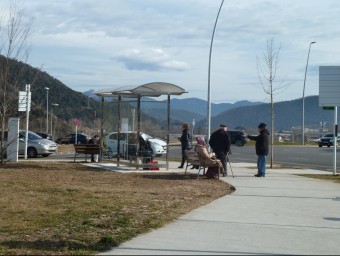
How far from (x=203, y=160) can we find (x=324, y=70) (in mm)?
7312

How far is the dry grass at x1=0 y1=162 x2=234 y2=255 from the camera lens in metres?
7.43

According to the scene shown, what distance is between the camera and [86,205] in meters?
10.7

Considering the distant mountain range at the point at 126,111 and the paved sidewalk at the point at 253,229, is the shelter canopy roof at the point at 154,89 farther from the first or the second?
the paved sidewalk at the point at 253,229

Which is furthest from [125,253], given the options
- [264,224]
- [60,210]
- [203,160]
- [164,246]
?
[203,160]

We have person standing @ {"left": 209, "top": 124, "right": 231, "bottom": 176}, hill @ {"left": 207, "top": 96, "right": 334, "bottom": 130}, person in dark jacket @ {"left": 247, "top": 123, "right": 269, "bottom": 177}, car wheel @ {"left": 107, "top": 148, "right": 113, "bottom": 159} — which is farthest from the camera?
hill @ {"left": 207, "top": 96, "right": 334, "bottom": 130}

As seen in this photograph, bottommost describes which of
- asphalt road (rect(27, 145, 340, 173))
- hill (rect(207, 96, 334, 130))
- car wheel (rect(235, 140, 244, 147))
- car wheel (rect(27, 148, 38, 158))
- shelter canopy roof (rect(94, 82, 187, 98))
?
asphalt road (rect(27, 145, 340, 173))

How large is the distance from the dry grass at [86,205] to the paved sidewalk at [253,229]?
1.36ft

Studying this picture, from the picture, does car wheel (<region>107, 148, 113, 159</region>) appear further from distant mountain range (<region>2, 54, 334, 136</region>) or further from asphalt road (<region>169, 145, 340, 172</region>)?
asphalt road (<region>169, 145, 340, 172</region>)

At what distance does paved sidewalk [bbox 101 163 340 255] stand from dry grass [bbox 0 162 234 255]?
0.41 meters

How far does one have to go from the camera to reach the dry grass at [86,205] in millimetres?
7430

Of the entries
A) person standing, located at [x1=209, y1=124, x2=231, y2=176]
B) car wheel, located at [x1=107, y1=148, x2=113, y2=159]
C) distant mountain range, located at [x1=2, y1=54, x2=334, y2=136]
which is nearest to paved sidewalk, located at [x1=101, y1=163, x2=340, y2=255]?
person standing, located at [x1=209, y1=124, x2=231, y2=176]

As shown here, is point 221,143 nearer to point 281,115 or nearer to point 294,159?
point 294,159

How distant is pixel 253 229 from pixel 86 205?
11.7 feet

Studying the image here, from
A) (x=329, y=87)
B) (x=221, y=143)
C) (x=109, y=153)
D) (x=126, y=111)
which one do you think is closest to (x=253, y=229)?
(x=221, y=143)
